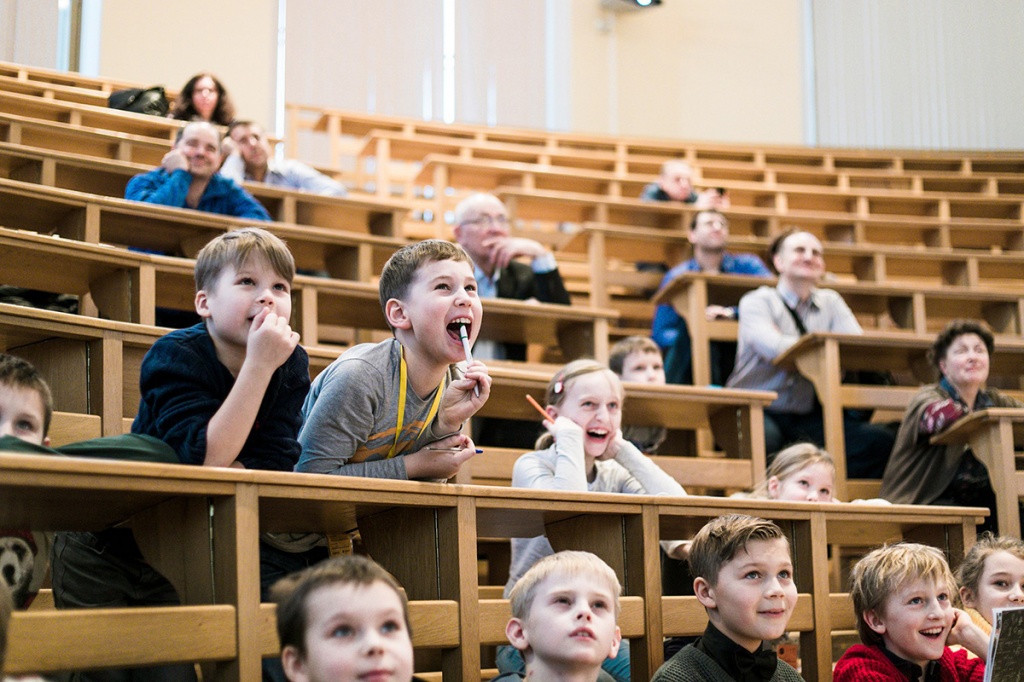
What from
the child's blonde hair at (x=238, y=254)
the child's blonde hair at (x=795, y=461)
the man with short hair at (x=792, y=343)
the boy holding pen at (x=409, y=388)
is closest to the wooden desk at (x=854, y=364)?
the man with short hair at (x=792, y=343)

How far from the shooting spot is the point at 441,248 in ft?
4.91

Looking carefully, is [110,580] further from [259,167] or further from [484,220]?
[259,167]

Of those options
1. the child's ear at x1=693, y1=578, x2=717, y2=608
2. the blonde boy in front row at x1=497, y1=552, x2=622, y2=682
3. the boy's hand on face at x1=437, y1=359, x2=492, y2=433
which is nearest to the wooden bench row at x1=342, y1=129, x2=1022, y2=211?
the boy's hand on face at x1=437, y1=359, x2=492, y2=433

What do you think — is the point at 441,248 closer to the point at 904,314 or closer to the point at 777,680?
the point at 777,680

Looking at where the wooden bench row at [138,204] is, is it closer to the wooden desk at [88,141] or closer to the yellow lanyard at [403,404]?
the wooden desk at [88,141]

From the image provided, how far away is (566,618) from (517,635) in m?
0.07

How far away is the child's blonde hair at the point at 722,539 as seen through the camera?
4.60 ft

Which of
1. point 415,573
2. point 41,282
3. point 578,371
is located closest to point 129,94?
point 41,282

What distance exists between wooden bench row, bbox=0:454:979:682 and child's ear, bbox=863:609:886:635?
2.5 inches

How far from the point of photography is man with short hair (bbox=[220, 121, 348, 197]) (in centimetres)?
318

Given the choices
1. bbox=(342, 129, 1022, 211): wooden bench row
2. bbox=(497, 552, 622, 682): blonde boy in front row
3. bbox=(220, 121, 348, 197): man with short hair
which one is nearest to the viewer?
bbox=(497, 552, 622, 682): blonde boy in front row

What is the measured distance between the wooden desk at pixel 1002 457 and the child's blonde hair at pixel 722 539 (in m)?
0.88

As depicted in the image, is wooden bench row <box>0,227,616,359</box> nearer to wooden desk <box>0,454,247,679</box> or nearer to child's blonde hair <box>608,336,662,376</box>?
child's blonde hair <box>608,336,662,376</box>

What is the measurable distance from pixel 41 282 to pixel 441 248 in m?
0.80
